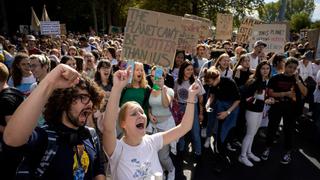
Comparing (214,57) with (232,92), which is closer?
(232,92)

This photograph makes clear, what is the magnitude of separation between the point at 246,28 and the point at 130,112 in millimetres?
9030

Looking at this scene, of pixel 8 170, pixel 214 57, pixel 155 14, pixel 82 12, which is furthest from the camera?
pixel 82 12

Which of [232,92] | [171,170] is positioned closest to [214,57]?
[232,92]

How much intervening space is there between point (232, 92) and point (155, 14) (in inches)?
72.3

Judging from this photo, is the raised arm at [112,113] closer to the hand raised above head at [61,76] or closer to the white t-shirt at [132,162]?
the white t-shirt at [132,162]

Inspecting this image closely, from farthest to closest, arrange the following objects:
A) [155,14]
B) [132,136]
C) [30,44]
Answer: [30,44] → [155,14] → [132,136]

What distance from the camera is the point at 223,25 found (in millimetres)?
11797

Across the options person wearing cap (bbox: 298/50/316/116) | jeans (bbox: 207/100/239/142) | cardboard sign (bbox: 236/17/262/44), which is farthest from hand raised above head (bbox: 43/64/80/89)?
cardboard sign (bbox: 236/17/262/44)

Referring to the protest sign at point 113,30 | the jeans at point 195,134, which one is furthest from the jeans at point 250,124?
the protest sign at point 113,30

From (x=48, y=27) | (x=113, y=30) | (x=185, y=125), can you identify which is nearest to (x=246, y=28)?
(x=48, y=27)

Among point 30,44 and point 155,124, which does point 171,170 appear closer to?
point 155,124

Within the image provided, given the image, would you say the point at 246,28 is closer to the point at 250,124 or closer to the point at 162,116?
the point at 250,124

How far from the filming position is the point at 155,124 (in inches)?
193

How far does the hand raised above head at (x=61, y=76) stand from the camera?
1.84 m
